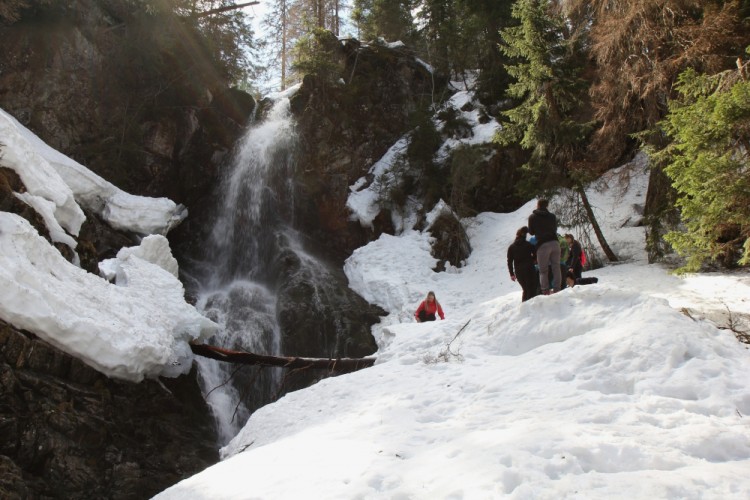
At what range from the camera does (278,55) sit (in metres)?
31.6

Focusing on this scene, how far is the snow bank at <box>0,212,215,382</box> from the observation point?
20.1 ft

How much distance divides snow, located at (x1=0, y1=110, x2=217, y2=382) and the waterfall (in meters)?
2.17

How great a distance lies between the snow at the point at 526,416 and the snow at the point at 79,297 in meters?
2.54

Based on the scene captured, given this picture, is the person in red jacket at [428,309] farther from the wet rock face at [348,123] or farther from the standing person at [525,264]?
the wet rock face at [348,123]

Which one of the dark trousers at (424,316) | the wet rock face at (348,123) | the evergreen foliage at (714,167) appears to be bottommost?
the dark trousers at (424,316)

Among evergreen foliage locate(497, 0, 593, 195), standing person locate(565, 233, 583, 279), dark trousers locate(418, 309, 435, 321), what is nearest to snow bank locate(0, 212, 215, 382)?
dark trousers locate(418, 309, 435, 321)

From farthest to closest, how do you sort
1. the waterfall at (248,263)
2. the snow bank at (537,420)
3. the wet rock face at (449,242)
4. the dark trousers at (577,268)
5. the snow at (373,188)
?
the snow at (373,188) → the wet rock face at (449,242) → the waterfall at (248,263) → the dark trousers at (577,268) → the snow bank at (537,420)

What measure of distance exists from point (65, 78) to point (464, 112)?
55.6 feet

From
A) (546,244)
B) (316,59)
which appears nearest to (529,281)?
(546,244)

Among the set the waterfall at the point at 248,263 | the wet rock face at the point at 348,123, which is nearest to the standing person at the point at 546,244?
the waterfall at the point at 248,263

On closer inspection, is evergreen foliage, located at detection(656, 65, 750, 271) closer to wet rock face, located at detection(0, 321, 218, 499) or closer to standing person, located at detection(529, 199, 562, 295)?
standing person, located at detection(529, 199, 562, 295)

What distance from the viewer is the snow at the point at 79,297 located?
620 cm

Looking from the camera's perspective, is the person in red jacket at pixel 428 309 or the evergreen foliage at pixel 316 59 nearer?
the person in red jacket at pixel 428 309

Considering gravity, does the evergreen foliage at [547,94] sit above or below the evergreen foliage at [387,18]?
below
